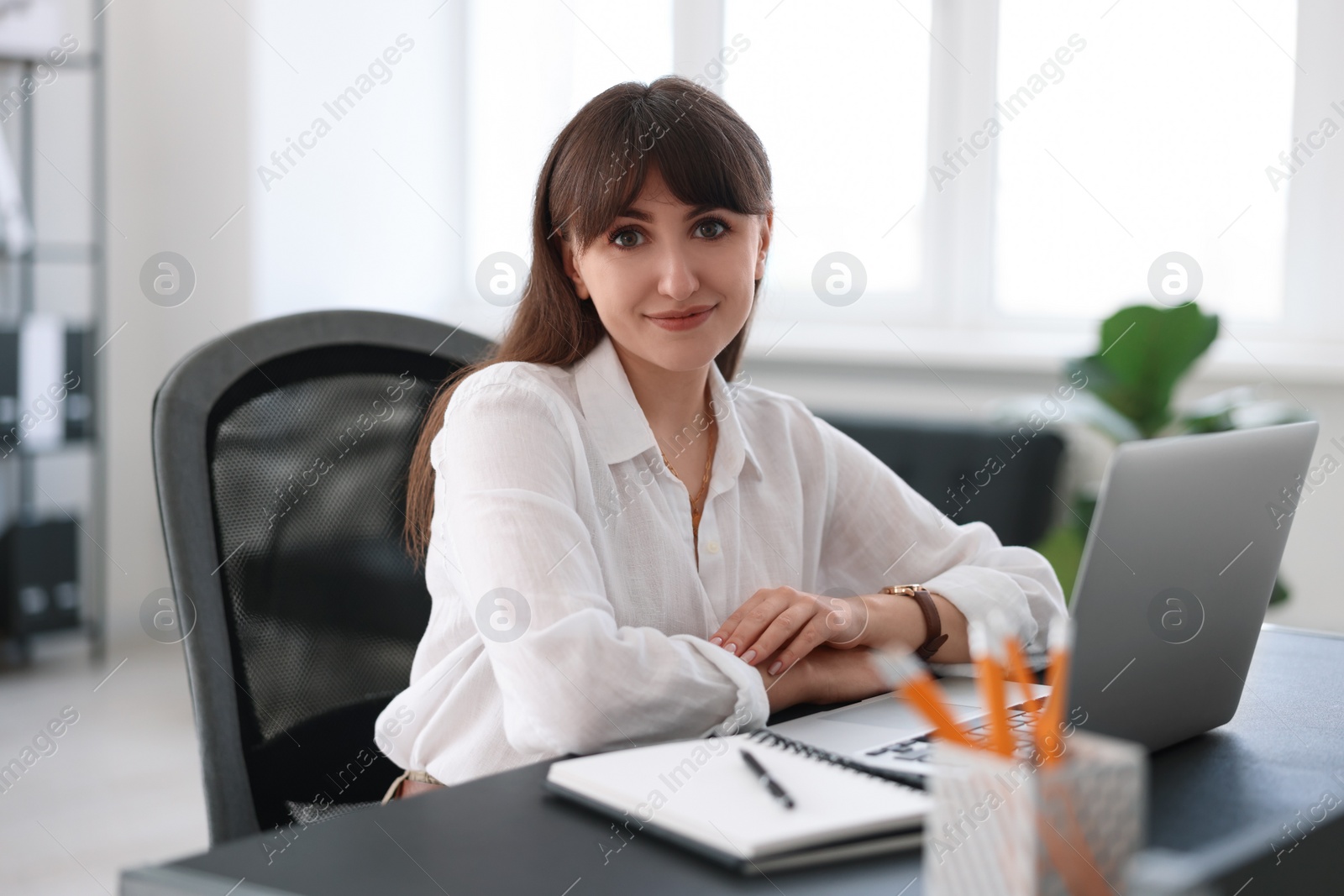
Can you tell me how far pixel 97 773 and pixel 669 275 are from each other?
238 centimetres

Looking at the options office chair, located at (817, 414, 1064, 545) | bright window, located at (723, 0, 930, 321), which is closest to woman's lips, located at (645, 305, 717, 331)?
office chair, located at (817, 414, 1064, 545)

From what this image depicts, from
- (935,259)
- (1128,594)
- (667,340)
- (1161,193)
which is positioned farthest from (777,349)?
(1128,594)

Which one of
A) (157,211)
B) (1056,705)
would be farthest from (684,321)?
(157,211)

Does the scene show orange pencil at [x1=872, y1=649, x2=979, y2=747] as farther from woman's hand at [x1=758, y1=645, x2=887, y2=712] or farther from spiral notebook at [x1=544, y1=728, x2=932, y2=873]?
woman's hand at [x1=758, y1=645, x2=887, y2=712]

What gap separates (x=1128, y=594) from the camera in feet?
2.72

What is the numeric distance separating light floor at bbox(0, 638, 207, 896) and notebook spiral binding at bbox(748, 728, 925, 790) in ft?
4.32

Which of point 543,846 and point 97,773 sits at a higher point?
point 543,846

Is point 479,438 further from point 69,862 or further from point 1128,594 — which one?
point 69,862

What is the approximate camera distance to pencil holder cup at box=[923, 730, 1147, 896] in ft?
1.76

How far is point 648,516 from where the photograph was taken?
1.31 m

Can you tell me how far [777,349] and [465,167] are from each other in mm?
1321

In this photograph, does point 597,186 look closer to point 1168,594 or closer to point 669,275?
point 669,275

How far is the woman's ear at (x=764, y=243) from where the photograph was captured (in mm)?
1459

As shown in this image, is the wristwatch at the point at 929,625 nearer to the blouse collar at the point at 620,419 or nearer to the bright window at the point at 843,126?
the blouse collar at the point at 620,419
